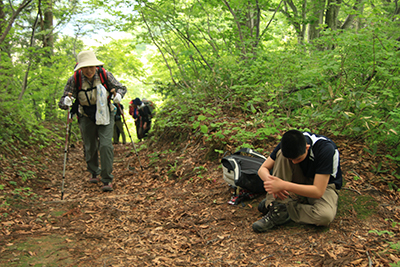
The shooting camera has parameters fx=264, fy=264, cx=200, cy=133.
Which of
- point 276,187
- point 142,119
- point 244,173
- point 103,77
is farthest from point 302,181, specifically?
point 142,119

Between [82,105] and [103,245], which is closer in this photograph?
[103,245]

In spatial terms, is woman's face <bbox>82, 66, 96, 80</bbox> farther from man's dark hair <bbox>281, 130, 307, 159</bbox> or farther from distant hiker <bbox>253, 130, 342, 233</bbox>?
man's dark hair <bbox>281, 130, 307, 159</bbox>

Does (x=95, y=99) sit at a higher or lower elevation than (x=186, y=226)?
higher

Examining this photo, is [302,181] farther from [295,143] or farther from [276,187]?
[295,143]

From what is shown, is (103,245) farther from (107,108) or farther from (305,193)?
(107,108)

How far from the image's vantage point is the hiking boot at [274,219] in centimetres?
300

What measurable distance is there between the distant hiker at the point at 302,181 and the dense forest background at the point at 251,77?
4.39 feet

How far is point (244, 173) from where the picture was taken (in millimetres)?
3605

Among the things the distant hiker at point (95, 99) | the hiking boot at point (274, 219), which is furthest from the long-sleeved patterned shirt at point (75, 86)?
the hiking boot at point (274, 219)

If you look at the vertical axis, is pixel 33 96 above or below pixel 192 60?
below

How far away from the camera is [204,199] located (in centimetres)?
409

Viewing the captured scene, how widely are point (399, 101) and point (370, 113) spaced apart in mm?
399

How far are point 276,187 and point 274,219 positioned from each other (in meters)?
0.41

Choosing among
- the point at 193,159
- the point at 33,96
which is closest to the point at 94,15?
the point at 33,96
